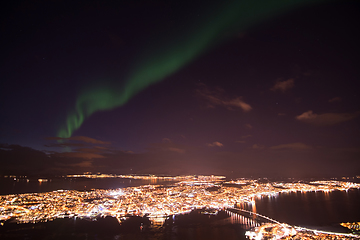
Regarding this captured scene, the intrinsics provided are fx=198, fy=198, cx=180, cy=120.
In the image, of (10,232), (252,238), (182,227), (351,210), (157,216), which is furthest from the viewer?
(351,210)

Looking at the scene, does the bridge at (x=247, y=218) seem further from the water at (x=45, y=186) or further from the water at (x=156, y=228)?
the water at (x=45, y=186)

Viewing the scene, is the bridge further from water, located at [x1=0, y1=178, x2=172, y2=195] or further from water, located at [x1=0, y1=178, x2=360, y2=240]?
water, located at [x1=0, y1=178, x2=172, y2=195]

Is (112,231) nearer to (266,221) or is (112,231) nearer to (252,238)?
(252,238)

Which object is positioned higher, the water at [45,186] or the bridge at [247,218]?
the bridge at [247,218]

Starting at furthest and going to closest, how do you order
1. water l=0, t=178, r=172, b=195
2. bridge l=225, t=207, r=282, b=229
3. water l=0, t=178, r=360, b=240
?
water l=0, t=178, r=172, b=195 → bridge l=225, t=207, r=282, b=229 → water l=0, t=178, r=360, b=240

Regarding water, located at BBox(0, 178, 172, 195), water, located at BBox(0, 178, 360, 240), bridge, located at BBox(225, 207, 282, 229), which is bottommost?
water, located at BBox(0, 178, 172, 195)

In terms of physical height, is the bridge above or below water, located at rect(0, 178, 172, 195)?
above

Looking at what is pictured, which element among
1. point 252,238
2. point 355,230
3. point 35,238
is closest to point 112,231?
point 35,238

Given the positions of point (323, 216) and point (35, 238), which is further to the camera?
point (323, 216)

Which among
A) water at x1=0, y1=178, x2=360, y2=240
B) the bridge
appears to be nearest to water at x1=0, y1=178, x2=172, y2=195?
water at x1=0, y1=178, x2=360, y2=240

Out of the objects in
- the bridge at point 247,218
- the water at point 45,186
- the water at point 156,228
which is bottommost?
the water at point 45,186

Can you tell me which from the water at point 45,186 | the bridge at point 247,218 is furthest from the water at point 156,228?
the water at point 45,186
